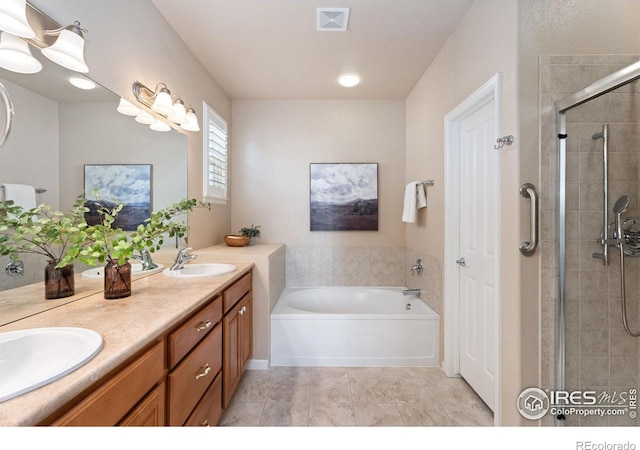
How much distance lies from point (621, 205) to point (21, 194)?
2.66 m

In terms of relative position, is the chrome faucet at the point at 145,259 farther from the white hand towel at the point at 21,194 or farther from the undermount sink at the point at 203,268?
the white hand towel at the point at 21,194

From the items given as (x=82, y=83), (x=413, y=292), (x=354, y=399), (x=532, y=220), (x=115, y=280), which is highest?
(x=82, y=83)

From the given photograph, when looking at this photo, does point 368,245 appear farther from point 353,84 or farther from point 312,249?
point 353,84

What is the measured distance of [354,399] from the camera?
1917 mm

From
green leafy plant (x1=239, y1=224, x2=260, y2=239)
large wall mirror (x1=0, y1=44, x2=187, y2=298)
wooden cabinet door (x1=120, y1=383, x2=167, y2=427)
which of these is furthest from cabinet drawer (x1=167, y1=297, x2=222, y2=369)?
green leafy plant (x1=239, y1=224, x2=260, y2=239)

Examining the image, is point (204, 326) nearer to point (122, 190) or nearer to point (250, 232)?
point (122, 190)

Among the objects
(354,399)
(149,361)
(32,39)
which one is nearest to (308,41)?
(32,39)

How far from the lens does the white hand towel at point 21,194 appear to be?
101cm

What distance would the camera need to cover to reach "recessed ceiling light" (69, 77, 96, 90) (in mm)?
1265

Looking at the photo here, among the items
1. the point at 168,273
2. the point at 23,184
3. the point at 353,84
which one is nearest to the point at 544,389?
the point at 168,273

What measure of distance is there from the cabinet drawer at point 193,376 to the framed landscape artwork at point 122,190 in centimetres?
79

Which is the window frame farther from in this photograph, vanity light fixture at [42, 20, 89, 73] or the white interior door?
the white interior door

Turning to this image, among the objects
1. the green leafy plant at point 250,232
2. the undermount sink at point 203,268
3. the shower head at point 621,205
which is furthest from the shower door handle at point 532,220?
the green leafy plant at point 250,232
